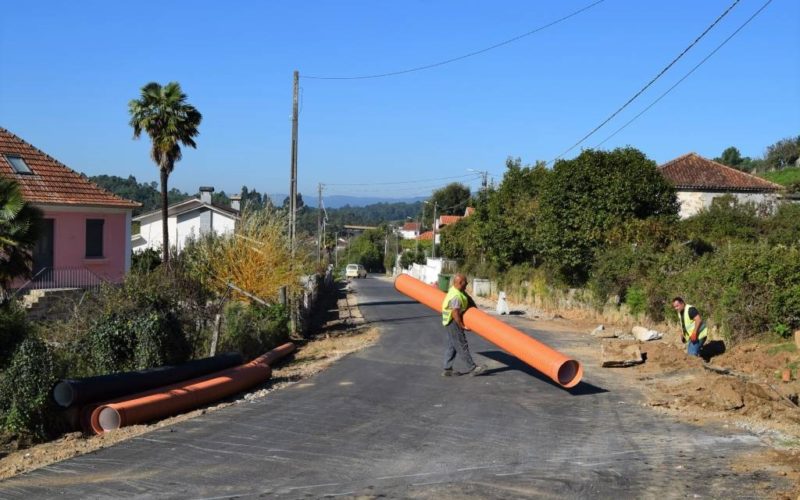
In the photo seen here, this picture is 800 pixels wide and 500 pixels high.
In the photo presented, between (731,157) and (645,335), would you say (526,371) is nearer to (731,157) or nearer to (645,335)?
(645,335)

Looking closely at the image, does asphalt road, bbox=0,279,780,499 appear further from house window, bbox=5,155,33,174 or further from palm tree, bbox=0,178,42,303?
house window, bbox=5,155,33,174

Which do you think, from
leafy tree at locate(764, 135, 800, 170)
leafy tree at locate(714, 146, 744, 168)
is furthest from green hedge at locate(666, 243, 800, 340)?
leafy tree at locate(714, 146, 744, 168)

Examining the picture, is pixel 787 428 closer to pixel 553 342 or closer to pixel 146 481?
pixel 146 481

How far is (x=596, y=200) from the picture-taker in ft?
92.5

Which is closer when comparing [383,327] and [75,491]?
[75,491]

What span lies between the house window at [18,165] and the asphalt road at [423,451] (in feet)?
69.8

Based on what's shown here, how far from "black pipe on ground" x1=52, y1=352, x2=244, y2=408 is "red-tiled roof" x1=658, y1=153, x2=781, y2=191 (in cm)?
3470

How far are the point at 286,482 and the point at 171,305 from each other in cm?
800

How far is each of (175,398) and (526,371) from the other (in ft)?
19.4

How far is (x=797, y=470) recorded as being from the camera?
7.23 meters

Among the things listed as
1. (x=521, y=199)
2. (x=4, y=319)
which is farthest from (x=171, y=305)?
(x=521, y=199)

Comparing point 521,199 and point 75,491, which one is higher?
point 521,199

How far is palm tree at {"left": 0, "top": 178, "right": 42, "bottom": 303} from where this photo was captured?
14.4 m

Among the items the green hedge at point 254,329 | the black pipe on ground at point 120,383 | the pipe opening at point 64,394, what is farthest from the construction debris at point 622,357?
the pipe opening at point 64,394
